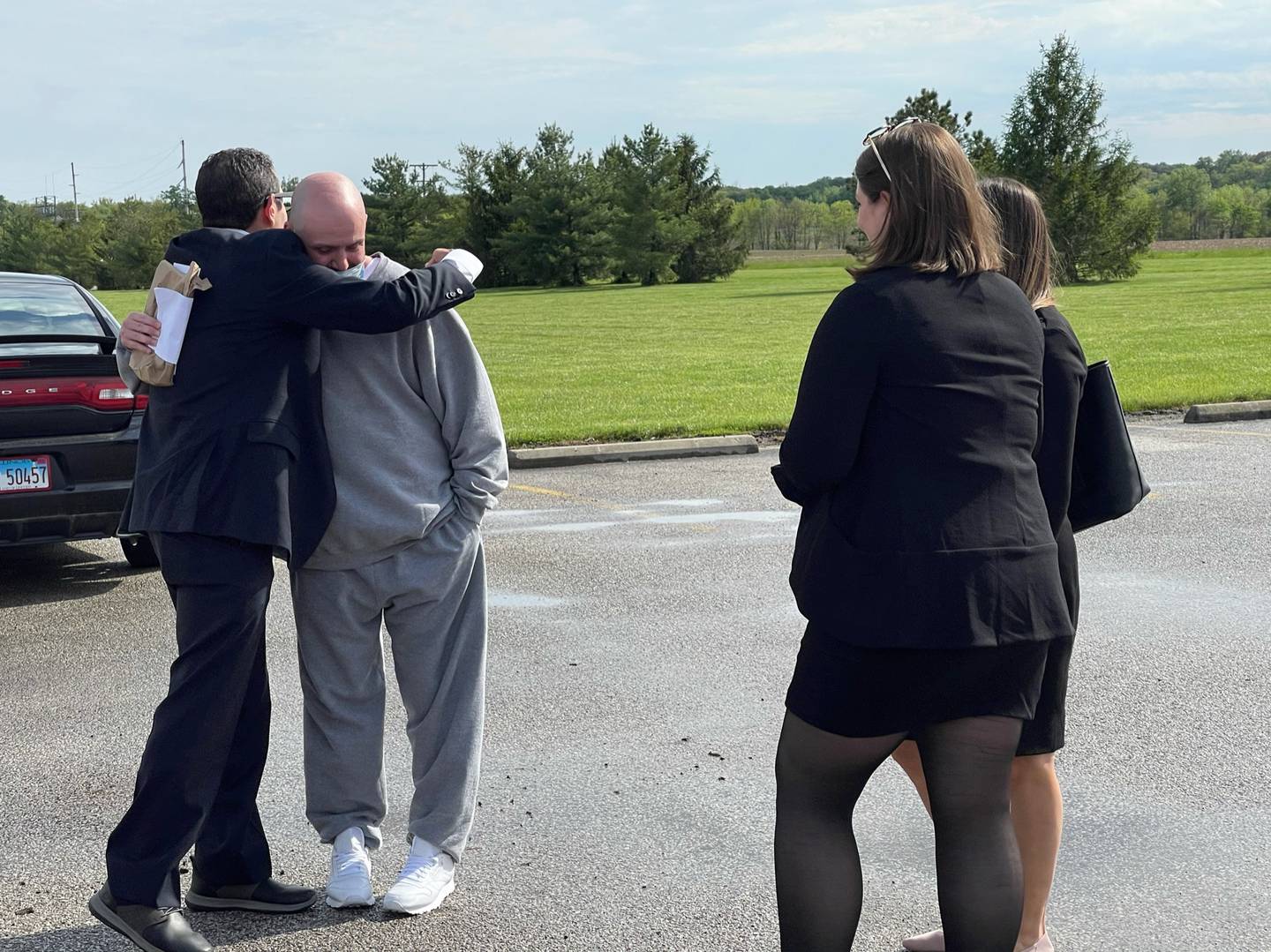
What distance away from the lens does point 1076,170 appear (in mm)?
62875

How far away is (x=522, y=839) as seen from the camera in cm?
393

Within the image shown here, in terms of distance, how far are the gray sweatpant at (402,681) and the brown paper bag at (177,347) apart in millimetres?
627

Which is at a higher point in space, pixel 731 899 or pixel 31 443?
pixel 31 443

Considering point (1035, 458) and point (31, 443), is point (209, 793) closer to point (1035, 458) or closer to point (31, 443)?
point (1035, 458)

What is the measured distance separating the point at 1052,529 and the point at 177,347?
6.43ft

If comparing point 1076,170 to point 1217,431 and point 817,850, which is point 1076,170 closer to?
point 1217,431

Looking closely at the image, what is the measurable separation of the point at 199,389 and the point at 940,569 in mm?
1753

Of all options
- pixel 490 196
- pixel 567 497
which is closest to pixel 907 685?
pixel 567 497

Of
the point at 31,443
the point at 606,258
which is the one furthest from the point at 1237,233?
the point at 31,443

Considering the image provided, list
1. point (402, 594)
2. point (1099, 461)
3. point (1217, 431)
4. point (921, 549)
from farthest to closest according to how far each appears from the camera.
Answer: point (1217, 431)
point (402, 594)
point (1099, 461)
point (921, 549)

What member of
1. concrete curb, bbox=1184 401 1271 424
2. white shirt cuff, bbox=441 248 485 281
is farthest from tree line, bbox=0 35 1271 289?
white shirt cuff, bbox=441 248 485 281

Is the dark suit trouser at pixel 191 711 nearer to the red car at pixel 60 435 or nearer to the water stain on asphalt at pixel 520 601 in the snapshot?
the water stain on asphalt at pixel 520 601

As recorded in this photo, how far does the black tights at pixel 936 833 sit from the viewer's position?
2547 millimetres

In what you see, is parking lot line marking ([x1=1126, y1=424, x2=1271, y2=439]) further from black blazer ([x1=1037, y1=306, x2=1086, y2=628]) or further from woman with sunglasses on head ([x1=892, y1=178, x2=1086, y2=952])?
black blazer ([x1=1037, y1=306, x2=1086, y2=628])
